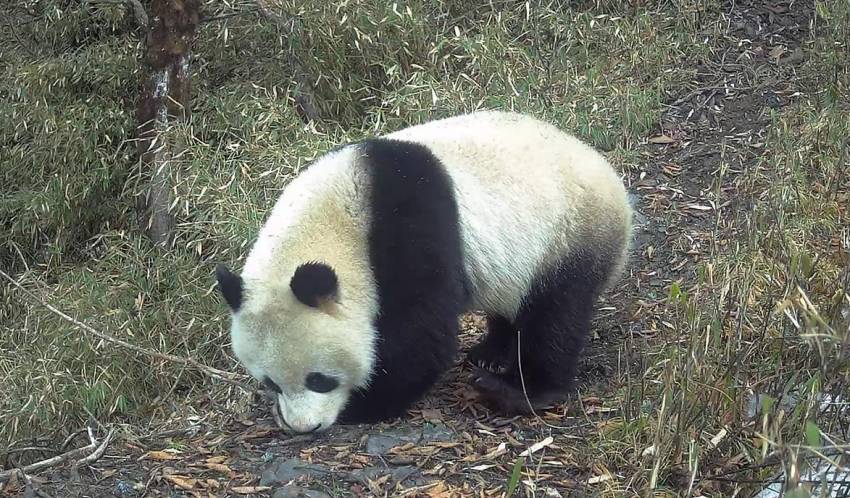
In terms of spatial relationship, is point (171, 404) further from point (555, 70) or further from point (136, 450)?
point (555, 70)

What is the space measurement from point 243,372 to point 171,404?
43 cm

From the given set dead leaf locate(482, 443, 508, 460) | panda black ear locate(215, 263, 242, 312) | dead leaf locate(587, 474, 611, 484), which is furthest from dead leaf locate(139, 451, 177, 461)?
dead leaf locate(587, 474, 611, 484)

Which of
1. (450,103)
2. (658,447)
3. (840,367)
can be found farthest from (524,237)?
(450,103)

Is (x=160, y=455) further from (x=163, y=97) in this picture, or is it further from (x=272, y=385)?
(x=163, y=97)

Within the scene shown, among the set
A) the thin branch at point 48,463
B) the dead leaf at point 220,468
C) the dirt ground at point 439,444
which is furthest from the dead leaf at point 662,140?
the thin branch at point 48,463

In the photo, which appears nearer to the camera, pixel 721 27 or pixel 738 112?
pixel 738 112

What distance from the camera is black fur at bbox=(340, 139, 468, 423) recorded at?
3.38 metres

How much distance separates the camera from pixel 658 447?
2805mm

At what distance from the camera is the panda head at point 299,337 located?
3277 millimetres

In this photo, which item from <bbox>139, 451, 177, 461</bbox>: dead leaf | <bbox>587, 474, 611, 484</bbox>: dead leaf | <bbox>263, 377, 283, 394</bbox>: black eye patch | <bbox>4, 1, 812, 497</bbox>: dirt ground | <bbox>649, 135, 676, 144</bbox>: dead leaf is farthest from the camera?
<bbox>649, 135, 676, 144</bbox>: dead leaf

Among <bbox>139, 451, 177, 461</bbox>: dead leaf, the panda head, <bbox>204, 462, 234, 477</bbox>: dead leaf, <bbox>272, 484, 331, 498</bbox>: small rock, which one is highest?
the panda head

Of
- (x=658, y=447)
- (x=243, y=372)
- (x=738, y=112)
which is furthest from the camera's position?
(x=738, y=112)

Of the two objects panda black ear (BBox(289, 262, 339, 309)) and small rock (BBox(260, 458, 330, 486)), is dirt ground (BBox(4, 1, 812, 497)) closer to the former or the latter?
small rock (BBox(260, 458, 330, 486))

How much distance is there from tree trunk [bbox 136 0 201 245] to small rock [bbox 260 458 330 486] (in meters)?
2.63
